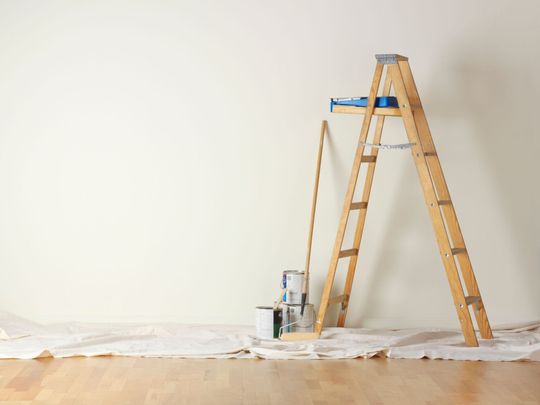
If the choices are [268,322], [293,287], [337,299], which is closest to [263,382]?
[268,322]

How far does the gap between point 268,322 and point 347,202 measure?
0.83 metres

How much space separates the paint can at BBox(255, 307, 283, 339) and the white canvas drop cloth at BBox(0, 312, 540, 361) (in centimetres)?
8

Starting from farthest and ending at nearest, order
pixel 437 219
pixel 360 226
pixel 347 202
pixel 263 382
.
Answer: pixel 360 226
pixel 347 202
pixel 437 219
pixel 263 382

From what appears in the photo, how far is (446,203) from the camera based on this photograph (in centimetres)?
445

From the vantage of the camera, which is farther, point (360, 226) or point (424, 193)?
point (360, 226)

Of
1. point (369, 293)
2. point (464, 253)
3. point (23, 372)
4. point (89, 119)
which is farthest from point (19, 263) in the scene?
point (464, 253)

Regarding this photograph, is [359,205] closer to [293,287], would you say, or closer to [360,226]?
[360,226]

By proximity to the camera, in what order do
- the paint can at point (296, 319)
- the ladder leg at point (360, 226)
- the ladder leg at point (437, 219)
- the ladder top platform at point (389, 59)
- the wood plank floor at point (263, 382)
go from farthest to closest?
the ladder leg at point (360, 226)
the paint can at point (296, 319)
the ladder top platform at point (389, 59)
the ladder leg at point (437, 219)
the wood plank floor at point (263, 382)

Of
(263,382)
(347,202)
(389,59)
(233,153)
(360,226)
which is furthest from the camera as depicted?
(233,153)

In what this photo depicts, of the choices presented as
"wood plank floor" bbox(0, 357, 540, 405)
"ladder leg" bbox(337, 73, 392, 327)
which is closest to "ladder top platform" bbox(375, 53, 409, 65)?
"ladder leg" bbox(337, 73, 392, 327)

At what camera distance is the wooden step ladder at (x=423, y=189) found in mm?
4266

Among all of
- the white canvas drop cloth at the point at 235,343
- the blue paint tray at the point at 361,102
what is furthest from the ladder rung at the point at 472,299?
the blue paint tray at the point at 361,102

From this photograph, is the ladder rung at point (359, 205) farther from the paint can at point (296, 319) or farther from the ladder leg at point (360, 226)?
the paint can at point (296, 319)

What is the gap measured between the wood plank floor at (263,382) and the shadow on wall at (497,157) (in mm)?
984
